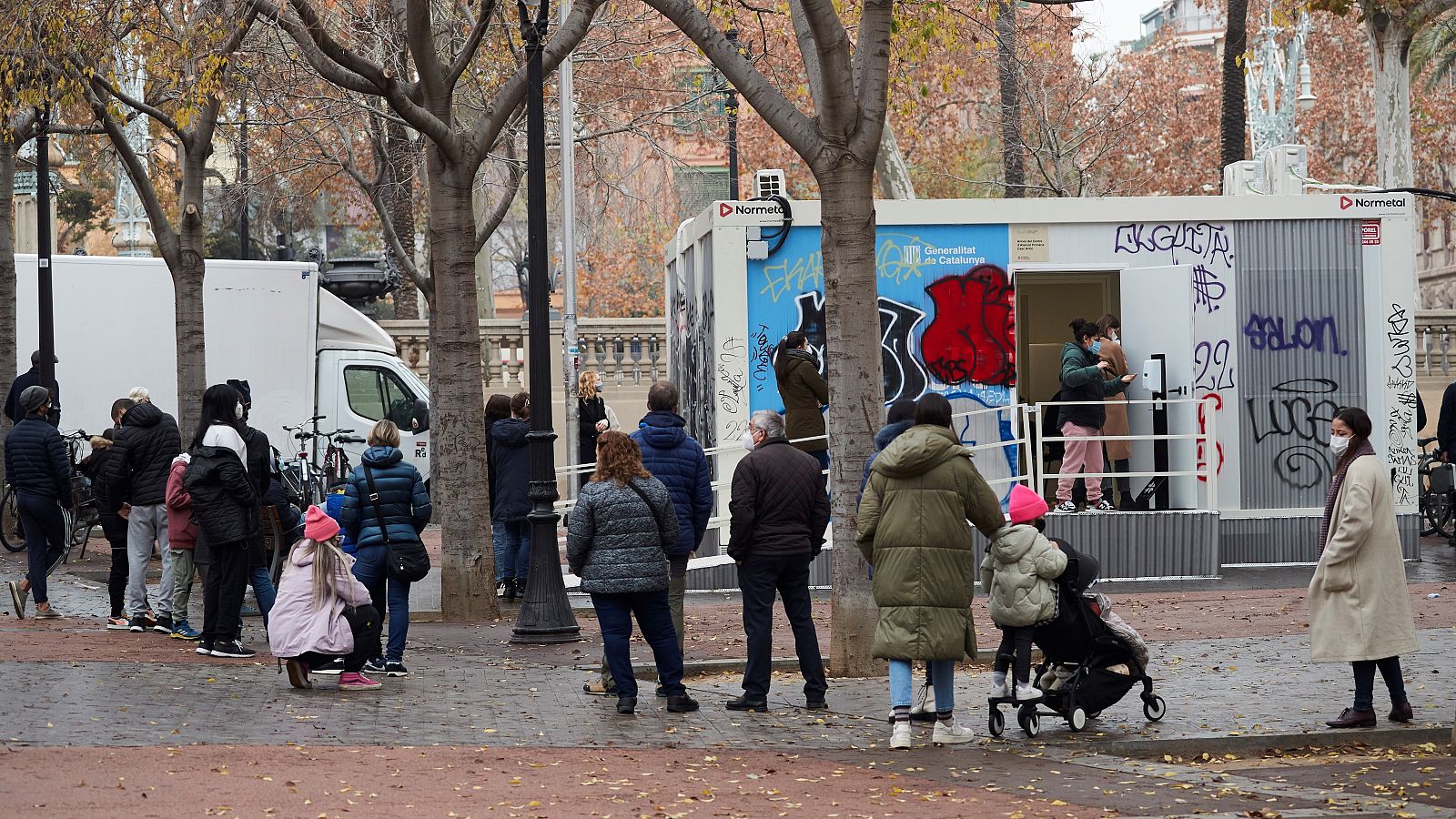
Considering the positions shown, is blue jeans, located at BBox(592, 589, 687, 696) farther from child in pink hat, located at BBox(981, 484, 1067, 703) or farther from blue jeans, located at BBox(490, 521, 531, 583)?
blue jeans, located at BBox(490, 521, 531, 583)

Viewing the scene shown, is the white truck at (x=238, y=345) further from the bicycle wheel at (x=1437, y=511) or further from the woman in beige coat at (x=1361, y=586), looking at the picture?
the woman in beige coat at (x=1361, y=586)

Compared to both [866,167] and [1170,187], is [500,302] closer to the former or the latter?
[1170,187]

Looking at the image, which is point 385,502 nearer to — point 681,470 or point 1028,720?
point 681,470

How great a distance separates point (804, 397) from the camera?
14289 mm

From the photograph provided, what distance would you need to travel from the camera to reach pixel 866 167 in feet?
33.8

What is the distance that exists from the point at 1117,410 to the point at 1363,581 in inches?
276

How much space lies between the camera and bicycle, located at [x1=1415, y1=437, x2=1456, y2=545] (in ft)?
58.3

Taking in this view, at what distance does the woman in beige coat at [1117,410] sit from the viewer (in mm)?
15258

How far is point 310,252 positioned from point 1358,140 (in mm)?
25529

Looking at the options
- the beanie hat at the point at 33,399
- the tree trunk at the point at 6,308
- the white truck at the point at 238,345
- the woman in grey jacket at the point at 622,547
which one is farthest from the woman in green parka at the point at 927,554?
the white truck at the point at 238,345

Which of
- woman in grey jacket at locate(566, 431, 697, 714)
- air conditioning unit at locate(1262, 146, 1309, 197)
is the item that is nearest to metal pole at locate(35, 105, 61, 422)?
woman in grey jacket at locate(566, 431, 697, 714)

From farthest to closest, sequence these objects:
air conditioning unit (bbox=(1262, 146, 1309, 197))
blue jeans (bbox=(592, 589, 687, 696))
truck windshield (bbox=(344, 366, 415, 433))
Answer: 1. truck windshield (bbox=(344, 366, 415, 433))
2. air conditioning unit (bbox=(1262, 146, 1309, 197))
3. blue jeans (bbox=(592, 589, 687, 696))

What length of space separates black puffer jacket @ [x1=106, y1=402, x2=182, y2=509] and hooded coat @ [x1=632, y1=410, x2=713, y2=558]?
4.12m

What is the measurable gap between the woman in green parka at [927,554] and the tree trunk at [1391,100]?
67.4 feet
